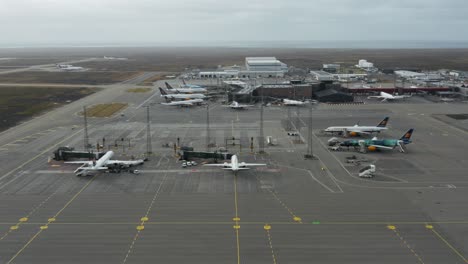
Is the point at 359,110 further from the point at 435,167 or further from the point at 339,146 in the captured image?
the point at 435,167

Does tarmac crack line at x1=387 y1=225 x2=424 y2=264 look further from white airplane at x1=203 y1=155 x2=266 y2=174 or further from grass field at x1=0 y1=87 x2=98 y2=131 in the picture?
grass field at x1=0 y1=87 x2=98 y2=131

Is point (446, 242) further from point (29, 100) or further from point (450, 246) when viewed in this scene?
point (29, 100)

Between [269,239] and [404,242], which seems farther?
[269,239]

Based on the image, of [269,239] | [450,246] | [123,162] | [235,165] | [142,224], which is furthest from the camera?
[123,162]

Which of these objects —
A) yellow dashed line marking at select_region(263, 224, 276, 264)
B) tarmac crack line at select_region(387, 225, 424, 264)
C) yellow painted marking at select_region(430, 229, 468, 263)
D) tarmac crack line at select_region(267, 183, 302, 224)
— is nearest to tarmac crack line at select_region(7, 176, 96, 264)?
yellow dashed line marking at select_region(263, 224, 276, 264)

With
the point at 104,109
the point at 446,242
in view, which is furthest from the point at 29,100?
the point at 446,242

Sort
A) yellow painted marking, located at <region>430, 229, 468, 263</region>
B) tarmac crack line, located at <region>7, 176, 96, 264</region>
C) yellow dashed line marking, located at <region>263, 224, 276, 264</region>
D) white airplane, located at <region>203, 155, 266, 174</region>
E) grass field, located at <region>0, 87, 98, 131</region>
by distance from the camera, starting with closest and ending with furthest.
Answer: yellow painted marking, located at <region>430, 229, 468, 263</region>, yellow dashed line marking, located at <region>263, 224, 276, 264</region>, tarmac crack line, located at <region>7, 176, 96, 264</region>, white airplane, located at <region>203, 155, 266, 174</region>, grass field, located at <region>0, 87, 98, 131</region>

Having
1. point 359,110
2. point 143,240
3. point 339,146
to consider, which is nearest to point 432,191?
point 339,146
